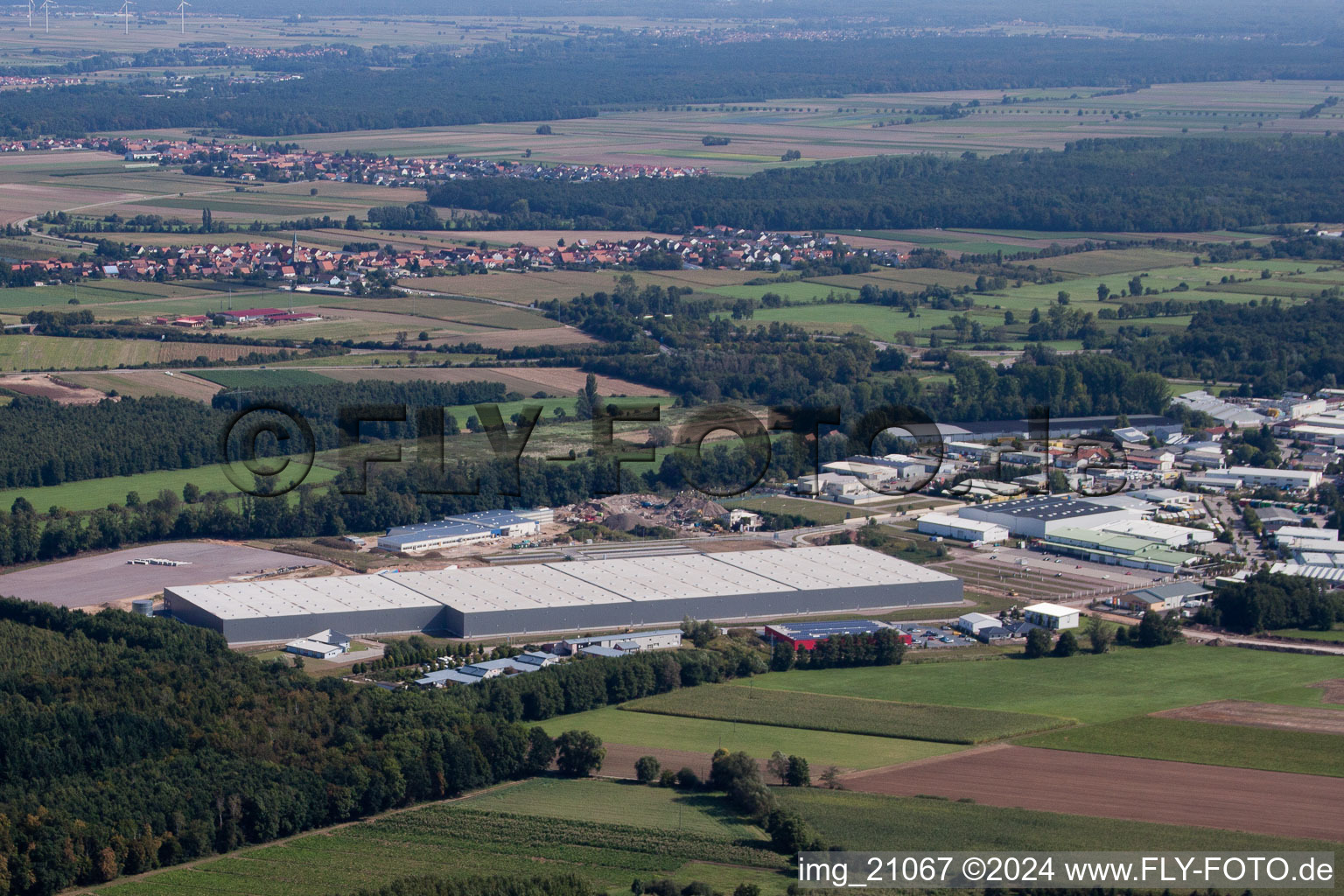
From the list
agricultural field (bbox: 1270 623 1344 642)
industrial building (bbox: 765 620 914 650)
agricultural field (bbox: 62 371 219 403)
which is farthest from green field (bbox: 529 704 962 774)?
agricultural field (bbox: 62 371 219 403)

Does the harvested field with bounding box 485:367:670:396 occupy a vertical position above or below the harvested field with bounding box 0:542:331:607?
above

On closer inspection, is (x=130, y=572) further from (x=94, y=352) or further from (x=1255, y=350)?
(x=1255, y=350)

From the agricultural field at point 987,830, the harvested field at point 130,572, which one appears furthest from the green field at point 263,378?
the agricultural field at point 987,830

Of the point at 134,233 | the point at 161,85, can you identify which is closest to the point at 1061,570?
the point at 134,233

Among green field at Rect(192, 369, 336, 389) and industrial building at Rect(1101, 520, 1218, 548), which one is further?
green field at Rect(192, 369, 336, 389)

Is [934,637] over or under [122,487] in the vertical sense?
under

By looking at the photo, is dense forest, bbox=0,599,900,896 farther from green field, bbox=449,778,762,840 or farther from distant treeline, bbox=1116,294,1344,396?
distant treeline, bbox=1116,294,1344,396

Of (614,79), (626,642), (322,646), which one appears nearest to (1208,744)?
(626,642)

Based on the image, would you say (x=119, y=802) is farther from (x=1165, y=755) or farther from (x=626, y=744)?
(x=1165, y=755)
